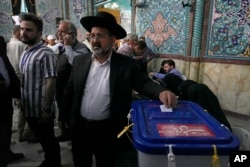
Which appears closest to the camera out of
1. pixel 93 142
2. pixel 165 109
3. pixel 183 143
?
pixel 183 143

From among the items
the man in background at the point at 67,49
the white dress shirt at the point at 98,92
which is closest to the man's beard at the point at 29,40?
the man in background at the point at 67,49

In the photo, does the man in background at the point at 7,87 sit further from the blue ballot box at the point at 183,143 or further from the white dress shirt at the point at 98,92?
the blue ballot box at the point at 183,143

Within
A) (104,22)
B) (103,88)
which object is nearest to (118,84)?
(103,88)

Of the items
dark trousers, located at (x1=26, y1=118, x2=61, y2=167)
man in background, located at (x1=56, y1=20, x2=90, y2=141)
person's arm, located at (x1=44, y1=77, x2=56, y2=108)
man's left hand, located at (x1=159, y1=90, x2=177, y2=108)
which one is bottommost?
dark trousers, located at (x1=26, y1=118, x2=61, y2=167)

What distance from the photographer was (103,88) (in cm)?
158

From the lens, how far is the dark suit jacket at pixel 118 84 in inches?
60.6

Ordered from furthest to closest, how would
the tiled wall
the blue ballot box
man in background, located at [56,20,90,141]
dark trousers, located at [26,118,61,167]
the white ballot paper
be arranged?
the tiled wall < man in background, located at [56,20,90,141] < dark trousers, located at [26,118,61,167] < the white ballot paper < the blue ballot box

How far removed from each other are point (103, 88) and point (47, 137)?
3.02ft

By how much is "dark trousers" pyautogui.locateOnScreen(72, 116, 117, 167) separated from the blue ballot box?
711 mm

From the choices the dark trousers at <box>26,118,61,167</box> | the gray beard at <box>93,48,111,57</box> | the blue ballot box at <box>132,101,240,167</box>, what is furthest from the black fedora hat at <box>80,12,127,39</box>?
the dark trousers at <box>26,118,61,167</box>

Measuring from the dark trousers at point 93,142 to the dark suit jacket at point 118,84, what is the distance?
0.08 meters

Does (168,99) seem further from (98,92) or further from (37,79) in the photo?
(37,79)

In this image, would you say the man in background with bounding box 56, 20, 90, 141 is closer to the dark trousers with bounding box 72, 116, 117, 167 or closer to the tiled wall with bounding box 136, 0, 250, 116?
the dark trousers with bounding box 72, 116, 117, 167

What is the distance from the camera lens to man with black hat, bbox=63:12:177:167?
5.06ft
